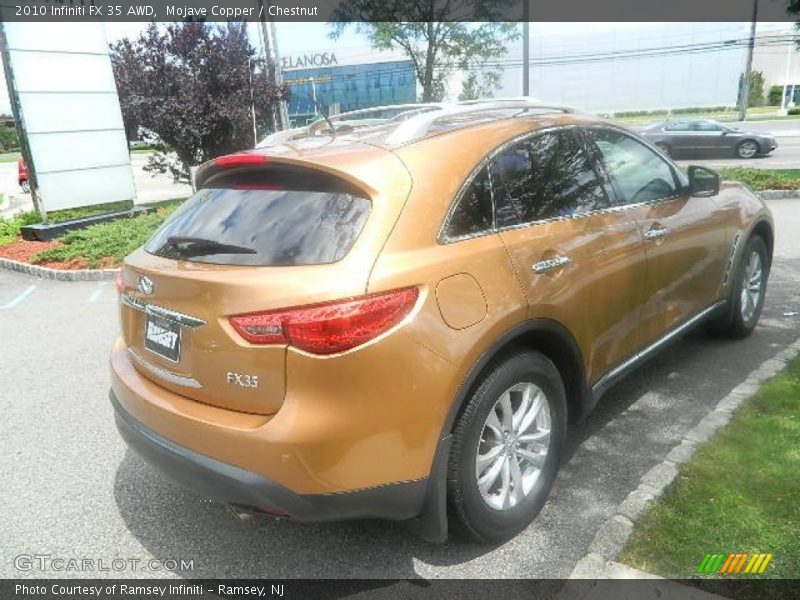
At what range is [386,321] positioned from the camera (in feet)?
7.02

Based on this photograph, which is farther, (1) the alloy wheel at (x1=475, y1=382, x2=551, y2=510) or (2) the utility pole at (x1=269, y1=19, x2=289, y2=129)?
(2) the utility pole at (x1=269, y1=19, x2=289, y2=129)

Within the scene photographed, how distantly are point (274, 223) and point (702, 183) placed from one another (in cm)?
297

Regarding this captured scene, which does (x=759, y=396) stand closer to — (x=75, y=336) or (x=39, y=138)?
(x=75, y=336)

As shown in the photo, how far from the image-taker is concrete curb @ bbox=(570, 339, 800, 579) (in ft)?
7.83

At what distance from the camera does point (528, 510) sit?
9.08ft

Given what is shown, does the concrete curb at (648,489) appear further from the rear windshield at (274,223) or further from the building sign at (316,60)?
the building sign at (316,60)

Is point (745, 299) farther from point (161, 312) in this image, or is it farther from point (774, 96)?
point (774, 96)

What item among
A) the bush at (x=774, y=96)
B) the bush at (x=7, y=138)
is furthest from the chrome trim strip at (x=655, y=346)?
the bush at (x=7, y=138)

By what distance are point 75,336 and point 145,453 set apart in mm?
4131

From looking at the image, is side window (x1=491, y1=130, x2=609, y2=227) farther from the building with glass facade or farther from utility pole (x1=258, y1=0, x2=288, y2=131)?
the building with glass facade

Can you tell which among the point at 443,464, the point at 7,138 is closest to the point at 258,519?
the point at 443,464

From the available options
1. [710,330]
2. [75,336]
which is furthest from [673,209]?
[75,336]

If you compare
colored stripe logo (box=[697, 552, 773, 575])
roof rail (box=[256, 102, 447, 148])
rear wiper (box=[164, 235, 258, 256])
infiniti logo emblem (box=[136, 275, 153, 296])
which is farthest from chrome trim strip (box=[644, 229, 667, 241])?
infiniti logo emblem (box=[136, 275, 153, 296])

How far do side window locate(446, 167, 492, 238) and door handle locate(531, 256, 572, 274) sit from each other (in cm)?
28
